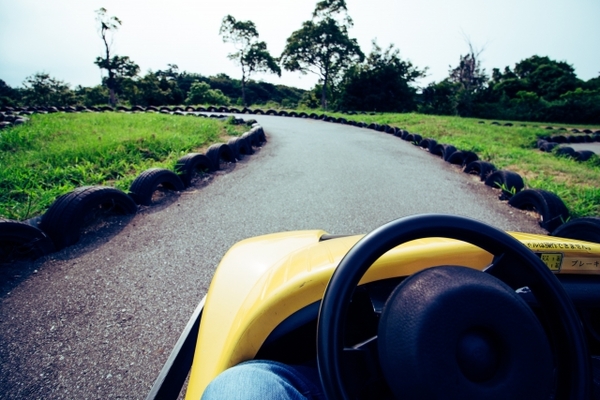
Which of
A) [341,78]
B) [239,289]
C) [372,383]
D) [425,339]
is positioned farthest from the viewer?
[341,78]

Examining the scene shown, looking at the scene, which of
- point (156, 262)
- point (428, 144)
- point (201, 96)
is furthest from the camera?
point (201, 96)

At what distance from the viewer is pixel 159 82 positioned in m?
36.2

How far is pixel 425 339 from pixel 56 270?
290 cm

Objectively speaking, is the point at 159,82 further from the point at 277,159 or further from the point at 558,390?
the point at 558,390

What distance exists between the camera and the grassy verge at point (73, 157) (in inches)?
148

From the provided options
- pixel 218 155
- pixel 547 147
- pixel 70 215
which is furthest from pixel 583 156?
pixel 70 215

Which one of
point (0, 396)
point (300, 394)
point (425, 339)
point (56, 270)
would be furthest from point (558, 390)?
point (56, 270)

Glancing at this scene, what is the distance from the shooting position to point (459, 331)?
69 cm

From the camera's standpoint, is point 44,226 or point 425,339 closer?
point 425,339

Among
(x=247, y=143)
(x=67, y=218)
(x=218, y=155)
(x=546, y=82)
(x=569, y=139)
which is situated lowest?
(x=67, y=218)

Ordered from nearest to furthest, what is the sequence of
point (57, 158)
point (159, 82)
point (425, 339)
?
point (425, 339) < point (57, 158) < point (159, 82)

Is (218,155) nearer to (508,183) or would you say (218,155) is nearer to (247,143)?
(247,143)

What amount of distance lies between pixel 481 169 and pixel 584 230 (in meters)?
3.61

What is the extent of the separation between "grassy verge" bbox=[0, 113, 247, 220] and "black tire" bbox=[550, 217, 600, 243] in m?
4.76
